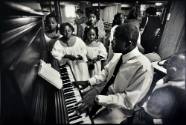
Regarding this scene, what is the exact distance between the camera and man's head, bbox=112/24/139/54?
1583 mm

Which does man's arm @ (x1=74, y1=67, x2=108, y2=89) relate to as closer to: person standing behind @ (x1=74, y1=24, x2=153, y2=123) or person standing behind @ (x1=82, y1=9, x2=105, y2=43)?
person standing behind @ (x1=74, y1=24, x2=153, y2=123)

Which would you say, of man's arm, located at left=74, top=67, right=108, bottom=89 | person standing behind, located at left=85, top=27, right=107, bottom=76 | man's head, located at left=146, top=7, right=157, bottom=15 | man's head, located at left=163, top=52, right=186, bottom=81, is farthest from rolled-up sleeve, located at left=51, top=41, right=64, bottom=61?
man's head, located at left=146, top=7, right=157, bottom=15

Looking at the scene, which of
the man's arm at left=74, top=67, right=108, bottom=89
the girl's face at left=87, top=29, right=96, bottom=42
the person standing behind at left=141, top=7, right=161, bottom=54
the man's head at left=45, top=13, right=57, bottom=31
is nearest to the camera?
the man's arm at left=74, top=67, right=108, bottom=89

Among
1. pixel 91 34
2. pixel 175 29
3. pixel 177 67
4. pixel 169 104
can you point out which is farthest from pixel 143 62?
pixel 91 34

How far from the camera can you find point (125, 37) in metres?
1.59

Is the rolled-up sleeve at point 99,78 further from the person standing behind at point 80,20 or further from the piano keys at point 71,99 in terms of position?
the person standing behind at point 80,20

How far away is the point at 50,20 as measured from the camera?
2.99 meters

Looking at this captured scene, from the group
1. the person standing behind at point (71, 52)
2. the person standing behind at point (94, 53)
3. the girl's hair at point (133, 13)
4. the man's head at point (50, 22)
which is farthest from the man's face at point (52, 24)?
the girl's hair at point (133, 13)

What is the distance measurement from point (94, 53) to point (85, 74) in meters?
0.59

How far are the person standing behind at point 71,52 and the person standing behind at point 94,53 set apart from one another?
0.83 ft

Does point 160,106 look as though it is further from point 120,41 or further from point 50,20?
point 50,20

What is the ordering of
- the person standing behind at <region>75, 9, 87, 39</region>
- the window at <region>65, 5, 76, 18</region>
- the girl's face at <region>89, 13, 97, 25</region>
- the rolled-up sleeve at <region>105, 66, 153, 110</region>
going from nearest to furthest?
1. the rolled-up sleeve at <region>105, 66, 153, 110</region>
2. the girl's face at <region>89, 13, 97, 25</region>
3. the person standing behind at <region>75, 9, 87, 39</region>
4. the window at <region>65, 5, 76, 18</region>

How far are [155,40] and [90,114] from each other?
266 cm

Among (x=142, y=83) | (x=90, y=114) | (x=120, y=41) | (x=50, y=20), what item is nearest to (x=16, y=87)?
(x=90, y=114)
